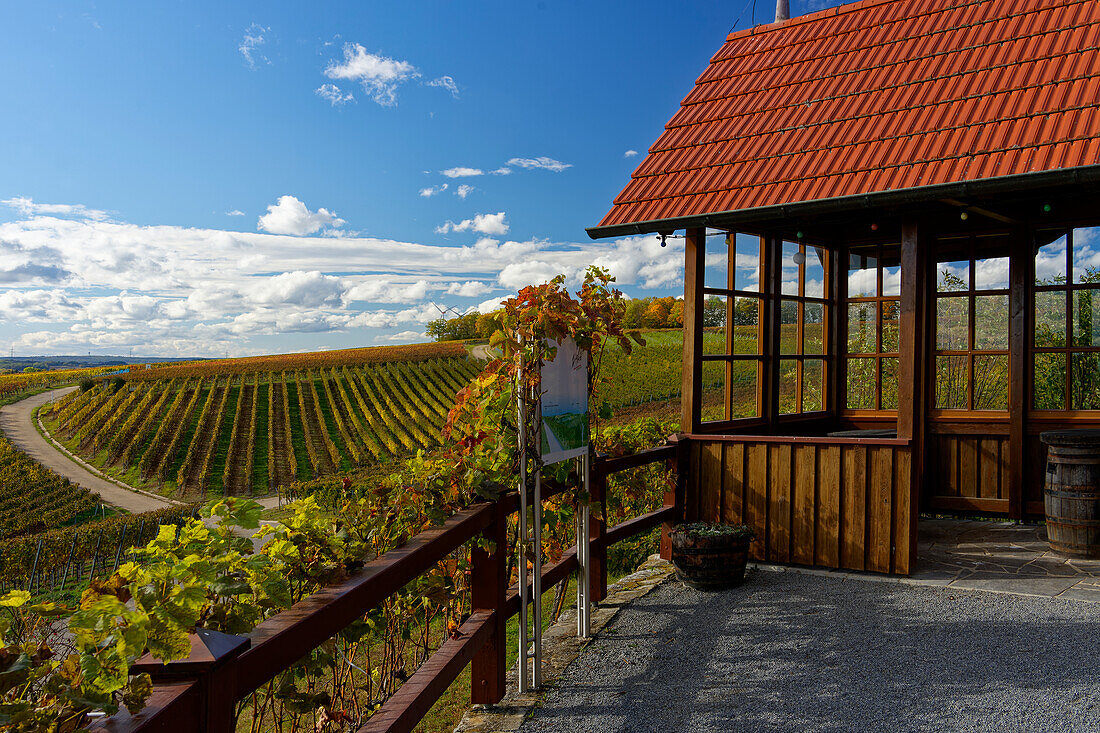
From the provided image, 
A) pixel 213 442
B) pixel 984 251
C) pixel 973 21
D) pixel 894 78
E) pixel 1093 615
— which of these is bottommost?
pixel 213 442

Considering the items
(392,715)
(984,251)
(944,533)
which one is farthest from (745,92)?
(392,715)

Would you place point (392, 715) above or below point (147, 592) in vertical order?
below

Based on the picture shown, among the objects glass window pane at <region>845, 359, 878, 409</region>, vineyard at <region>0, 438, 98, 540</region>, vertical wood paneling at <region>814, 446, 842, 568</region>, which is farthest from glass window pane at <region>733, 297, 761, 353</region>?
A: vineyard at <region>0, 438, 98, 540</region>

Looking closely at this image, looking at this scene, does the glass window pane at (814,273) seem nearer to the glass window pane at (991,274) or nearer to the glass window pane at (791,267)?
the glass window pane at (791,267)

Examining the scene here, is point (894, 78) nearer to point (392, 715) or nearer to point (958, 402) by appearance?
point (958, 402)

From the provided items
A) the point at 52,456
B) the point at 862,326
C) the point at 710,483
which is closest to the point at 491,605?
the point at 710,483

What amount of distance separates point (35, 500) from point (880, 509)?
4656cm

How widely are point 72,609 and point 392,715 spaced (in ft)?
4.35

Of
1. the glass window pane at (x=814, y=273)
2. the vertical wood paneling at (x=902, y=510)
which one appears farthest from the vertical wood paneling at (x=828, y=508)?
the glass window pane at (x=814, y=273)

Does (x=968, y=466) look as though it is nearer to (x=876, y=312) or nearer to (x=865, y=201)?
(x=876, y=312)

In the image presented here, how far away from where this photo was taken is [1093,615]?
4141 millimetres

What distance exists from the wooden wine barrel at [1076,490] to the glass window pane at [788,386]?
73.6 inches

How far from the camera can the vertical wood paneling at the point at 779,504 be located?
5.23 m

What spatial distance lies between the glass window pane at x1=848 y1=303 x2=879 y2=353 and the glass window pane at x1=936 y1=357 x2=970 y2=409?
598mm
